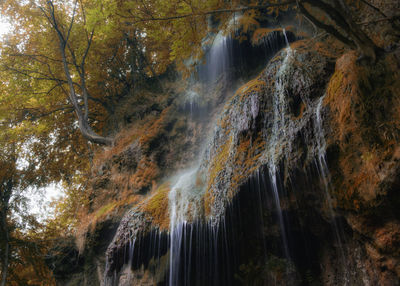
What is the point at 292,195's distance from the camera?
396 cm

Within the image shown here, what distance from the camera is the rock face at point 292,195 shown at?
3.12 m

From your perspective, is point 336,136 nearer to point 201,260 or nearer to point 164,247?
point 201,260

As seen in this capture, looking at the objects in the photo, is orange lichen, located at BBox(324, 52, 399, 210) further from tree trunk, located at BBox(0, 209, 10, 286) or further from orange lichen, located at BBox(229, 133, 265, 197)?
tree trunk, located at BBox(0, 209, 10, 286)

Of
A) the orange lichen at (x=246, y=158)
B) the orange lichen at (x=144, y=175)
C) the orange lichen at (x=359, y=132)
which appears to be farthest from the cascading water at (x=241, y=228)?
the orange lichen at (x=144, y=175)

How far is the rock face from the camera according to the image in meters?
3.12

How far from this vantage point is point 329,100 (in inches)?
149

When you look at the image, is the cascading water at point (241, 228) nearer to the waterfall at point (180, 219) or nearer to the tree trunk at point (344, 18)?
the waterfall at point (180, 219)

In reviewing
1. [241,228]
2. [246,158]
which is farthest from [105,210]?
[246,158]

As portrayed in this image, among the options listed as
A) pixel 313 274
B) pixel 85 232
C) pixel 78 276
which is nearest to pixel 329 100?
pixel 313 274

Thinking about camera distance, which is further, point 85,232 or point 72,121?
point 72,121

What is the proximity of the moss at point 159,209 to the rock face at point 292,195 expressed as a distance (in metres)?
0.03

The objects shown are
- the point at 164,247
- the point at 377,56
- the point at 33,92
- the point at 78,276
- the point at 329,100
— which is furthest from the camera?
the point at 33,92

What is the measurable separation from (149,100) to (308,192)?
826 centimetres

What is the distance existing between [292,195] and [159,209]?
3.02 metres
